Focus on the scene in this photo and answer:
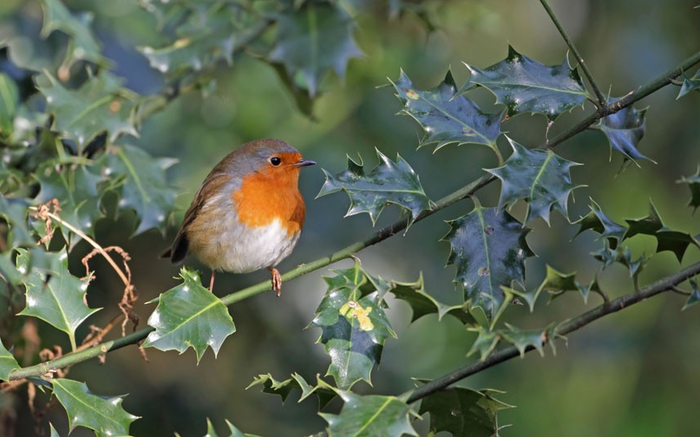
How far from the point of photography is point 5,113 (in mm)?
3307

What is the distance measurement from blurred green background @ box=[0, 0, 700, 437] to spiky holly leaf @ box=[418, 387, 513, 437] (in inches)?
121

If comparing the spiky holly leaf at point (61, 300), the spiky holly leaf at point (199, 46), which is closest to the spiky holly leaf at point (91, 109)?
the spiky holly leaf at point (199, 46)

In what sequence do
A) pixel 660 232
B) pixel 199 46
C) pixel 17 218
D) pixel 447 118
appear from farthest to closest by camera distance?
pixel 199 46, pixel 447 118, pixel 660 232, pixel 17 218

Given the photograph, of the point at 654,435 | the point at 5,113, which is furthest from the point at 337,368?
the point at 654,435

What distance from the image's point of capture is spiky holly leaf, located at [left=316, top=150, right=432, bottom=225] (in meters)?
2.27

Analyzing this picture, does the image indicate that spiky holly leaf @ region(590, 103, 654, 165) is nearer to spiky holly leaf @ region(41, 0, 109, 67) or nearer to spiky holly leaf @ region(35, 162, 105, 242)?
spiky holly leaf @ region(35, 162, 105, 242)

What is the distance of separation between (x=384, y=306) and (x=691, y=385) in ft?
11.0

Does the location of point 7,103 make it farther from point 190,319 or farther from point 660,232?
point 660,232

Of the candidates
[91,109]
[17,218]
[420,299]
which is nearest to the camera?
[17,218]

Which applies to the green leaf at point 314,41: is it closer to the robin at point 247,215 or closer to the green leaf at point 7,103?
the robin at point 247,215

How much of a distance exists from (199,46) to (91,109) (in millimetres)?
568

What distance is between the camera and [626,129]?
2.47 meters

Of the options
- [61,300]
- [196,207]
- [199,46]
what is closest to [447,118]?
[61,300]

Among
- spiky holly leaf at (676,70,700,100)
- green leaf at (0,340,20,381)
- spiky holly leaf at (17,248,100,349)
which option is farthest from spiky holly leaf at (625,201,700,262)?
green leaf at (0,340,20,381)
